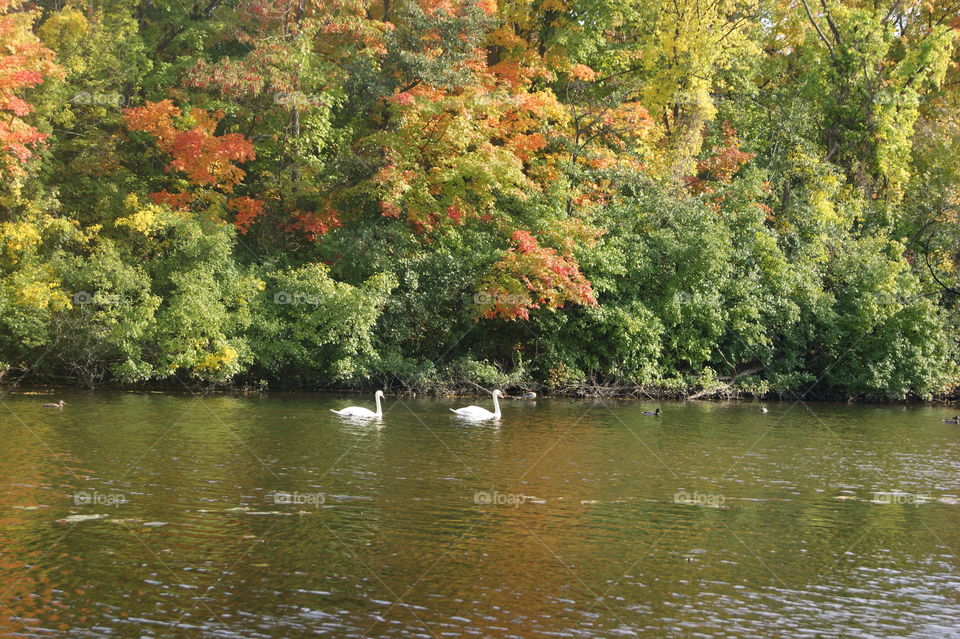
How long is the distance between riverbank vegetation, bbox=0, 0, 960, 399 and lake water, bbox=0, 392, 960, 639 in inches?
361

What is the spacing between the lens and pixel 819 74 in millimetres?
48156

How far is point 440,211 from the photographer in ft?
125

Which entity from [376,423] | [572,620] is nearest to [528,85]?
[376,423]

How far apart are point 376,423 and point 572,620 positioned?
1637 centimetres

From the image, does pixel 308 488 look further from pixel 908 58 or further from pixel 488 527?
pixel 908 58

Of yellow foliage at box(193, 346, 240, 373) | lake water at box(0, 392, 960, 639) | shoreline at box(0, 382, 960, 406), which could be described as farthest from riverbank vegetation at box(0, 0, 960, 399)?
lake water at box(0, 392, 960, 639)

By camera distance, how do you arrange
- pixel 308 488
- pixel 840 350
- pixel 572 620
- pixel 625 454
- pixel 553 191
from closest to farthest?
pixel 572 620, pixel 308 488, pixel 625 454, pixel 553 191, pixel 840 350

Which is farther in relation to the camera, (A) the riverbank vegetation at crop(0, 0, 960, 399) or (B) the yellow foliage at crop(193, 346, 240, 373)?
(A) the riverbank vegetation at crop(0, 0, 960, 399)

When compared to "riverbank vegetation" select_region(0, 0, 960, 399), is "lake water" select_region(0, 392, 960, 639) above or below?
below

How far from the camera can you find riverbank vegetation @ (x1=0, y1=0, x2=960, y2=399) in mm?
34344

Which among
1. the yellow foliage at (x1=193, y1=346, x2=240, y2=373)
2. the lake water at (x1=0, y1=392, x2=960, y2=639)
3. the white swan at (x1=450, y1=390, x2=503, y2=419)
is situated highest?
the yellow foliage at (x1=193, y1=346, x2=240, y2=373)

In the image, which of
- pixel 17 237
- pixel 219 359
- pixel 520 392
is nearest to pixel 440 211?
pixel 520 392

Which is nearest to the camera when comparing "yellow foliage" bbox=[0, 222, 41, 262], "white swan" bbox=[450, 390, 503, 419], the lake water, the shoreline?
the lake water

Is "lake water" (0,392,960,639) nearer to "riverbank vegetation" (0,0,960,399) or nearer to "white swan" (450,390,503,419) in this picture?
"white swan" (450,390,503,419)
